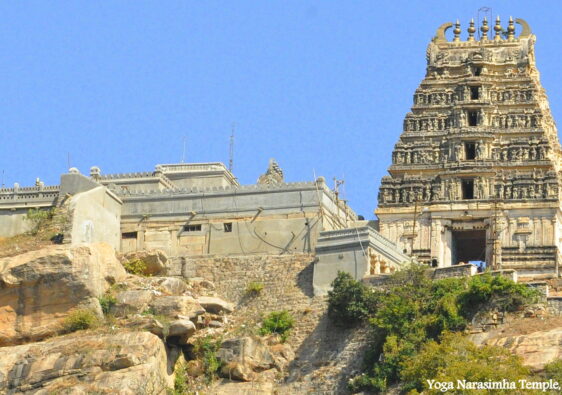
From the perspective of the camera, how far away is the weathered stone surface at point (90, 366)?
62.2 metres

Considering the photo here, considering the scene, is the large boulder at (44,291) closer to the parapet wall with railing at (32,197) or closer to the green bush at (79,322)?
the green bush at (79,322)

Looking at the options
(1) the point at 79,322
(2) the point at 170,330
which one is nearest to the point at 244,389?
(2) the point at 170,330

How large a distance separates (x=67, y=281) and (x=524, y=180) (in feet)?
73.9

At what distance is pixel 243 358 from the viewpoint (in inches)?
2559

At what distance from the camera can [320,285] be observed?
69.1 meters

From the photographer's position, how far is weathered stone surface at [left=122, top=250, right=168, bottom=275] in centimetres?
7131

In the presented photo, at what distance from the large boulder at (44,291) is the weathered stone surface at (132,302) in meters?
0.71

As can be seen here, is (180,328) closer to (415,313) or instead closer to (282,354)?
(282,354)

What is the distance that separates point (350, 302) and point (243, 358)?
424cm

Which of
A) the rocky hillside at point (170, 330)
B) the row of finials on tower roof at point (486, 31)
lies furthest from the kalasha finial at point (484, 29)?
the rocky hillside at point (170, 330)

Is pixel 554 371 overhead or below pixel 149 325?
below

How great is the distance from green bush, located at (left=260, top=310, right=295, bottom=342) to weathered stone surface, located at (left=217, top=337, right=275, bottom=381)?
157cm

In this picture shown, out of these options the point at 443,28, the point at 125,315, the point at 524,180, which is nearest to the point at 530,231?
the point at 524,180

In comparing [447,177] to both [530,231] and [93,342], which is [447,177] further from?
[93,342]
